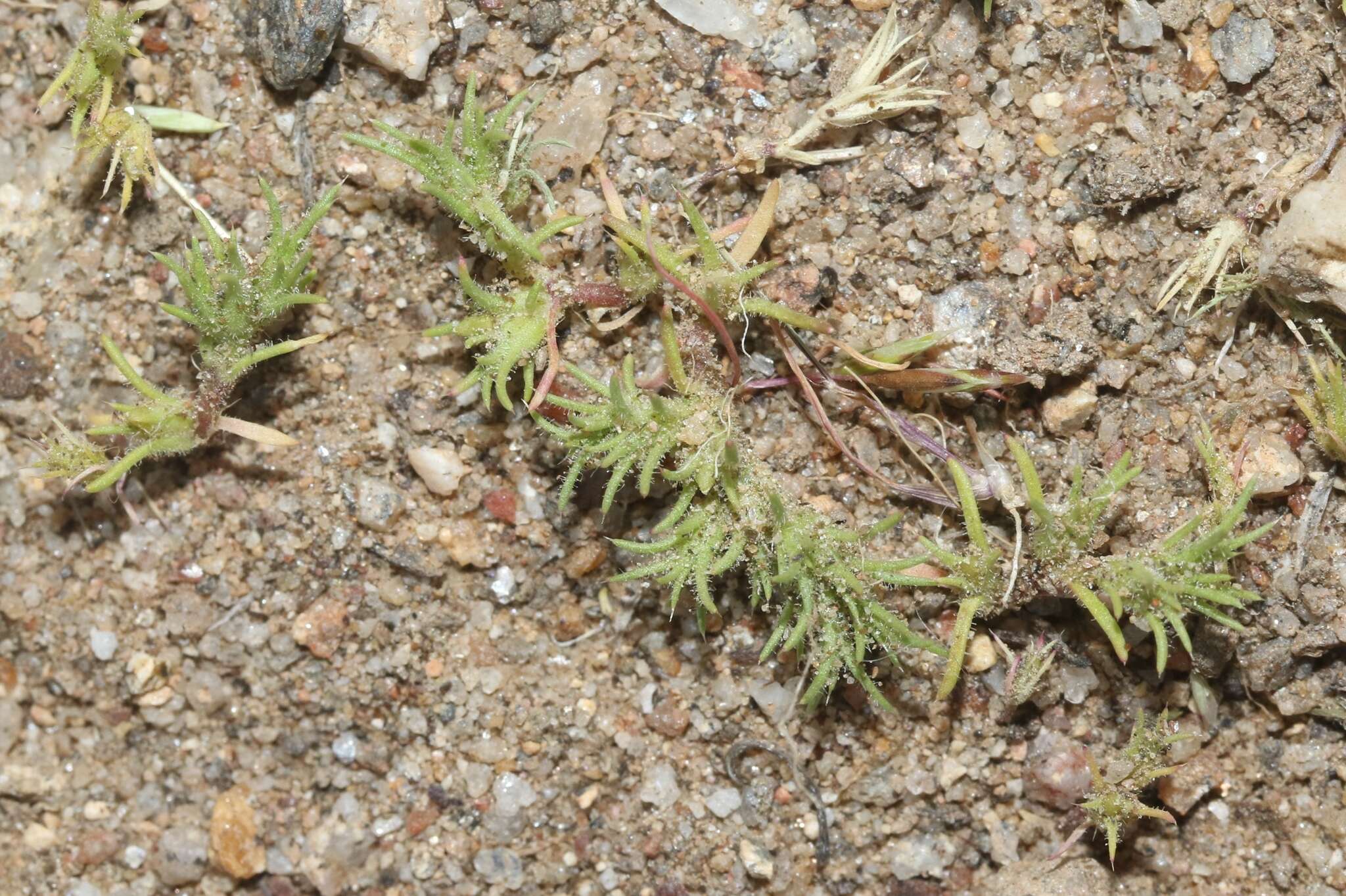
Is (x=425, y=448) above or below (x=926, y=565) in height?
below

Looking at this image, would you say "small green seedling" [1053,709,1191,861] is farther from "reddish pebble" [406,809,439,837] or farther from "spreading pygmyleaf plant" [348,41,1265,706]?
"reddish pebble" [406,809,439,837]

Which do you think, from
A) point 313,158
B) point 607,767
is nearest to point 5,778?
point 607,767

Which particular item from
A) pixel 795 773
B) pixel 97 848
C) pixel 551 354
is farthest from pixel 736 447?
pixel 97 848

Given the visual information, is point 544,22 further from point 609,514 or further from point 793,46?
point 609,514

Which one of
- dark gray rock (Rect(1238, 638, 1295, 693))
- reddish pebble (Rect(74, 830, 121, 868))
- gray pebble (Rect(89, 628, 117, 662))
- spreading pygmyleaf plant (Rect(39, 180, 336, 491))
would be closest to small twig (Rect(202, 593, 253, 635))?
gray pebble (Rect(89, 628, 117, 662))

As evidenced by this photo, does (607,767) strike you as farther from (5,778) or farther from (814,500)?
(5,778)

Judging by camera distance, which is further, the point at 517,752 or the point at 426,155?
the point at 517,752

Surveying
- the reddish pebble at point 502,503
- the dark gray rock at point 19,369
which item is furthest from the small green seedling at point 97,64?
the reddish pebble at point 502,503
